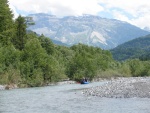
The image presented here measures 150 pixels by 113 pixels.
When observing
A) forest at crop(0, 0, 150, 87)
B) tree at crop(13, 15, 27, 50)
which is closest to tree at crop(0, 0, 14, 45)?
forest at crop(0, 0, 150, 87)

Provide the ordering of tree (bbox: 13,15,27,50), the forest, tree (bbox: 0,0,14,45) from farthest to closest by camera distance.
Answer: tree (bbox: 13,15,27,50), tree (bbox: 0,0,14,45), the forest

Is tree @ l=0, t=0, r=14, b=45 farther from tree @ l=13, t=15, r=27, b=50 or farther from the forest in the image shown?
tree @ l=13, t=15, r=27, b=50

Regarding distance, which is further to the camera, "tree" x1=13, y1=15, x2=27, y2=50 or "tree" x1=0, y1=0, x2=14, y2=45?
"tree" x1=13, y1=15, x2=27, y2=50

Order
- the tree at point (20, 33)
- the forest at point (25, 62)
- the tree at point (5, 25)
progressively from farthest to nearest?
the tree at point (20, 33) < the tree at point (5, 25) < the forest at point (25, 62)

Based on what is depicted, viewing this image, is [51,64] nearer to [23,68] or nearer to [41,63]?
[41,63]

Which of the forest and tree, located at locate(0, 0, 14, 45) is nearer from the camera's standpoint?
the forest

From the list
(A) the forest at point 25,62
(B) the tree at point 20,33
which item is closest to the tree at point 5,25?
(A) the forest at point 25,62

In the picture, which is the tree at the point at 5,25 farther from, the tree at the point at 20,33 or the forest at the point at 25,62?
the tree at the point at 20,33

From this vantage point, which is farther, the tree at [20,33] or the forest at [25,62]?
the tree at [20,33]

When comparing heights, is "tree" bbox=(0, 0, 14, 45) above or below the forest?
above

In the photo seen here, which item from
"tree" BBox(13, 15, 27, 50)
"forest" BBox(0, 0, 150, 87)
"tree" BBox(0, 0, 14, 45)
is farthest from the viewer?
"tree" BBox(13, 15, 27, 50)

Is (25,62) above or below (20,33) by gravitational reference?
below

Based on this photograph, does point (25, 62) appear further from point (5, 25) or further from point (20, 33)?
point (20, 33)

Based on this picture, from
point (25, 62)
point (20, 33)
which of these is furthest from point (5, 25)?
point (25, 62)
